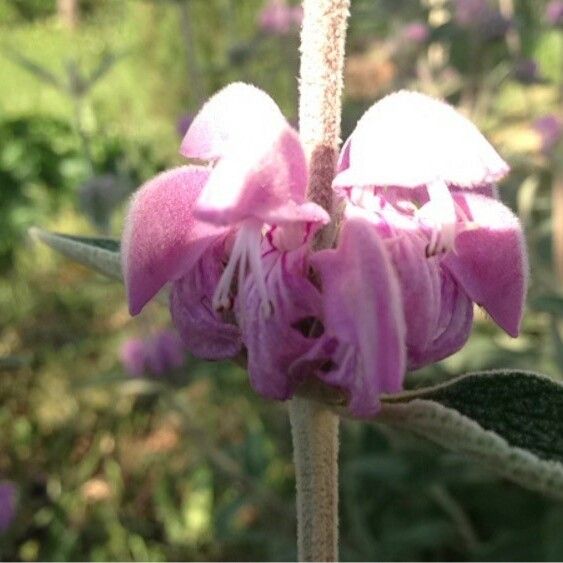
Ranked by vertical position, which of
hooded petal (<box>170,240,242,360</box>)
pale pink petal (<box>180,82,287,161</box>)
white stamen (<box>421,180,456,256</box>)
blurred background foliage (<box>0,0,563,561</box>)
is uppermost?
pale pink petal (<box>180,82,287,161</box>)

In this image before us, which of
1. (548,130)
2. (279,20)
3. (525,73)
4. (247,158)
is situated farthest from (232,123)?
(279,20)

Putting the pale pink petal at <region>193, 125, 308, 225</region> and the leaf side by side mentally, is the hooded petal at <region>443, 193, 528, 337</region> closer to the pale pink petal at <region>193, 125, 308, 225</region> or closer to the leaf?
the pale pink petal at <region>193, 125, 308, 225</region>

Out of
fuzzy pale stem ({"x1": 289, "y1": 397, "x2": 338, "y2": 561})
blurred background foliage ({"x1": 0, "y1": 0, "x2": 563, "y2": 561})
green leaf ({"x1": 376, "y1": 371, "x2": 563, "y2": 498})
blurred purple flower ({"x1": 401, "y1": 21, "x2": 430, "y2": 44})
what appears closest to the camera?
green leaf ({"x1": 376, "y1": 371, "x2": 563, "y2": 498})

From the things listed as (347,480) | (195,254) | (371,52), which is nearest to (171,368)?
(347,480)

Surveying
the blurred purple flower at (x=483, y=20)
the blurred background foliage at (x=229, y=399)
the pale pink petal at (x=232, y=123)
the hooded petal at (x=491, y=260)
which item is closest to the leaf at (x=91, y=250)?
the pale pink petal at (x=232, y=123)

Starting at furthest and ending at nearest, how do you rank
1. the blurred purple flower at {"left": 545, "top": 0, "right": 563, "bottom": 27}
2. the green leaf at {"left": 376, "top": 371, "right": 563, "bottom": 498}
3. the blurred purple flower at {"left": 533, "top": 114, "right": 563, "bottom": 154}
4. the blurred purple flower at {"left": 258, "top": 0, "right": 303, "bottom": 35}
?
the blurred purple flower at {"left": 258, "top": 0, "right": 303, "bottom": 35}
the blurred purple flower at {"left": 545, "top": 0, "right": 563, "bottom": 27}
the blurred purple flower at {"left": 533, "top": 114, "right": 563, "bottom": 154}
the green leaf at {"left": 376, "top": 371, "right": 563, "bottom": 498}

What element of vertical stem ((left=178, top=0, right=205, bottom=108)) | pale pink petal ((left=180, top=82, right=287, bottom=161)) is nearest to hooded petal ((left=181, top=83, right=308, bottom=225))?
pale pink petal ((left=180, top=82, right=287, bottom=161))

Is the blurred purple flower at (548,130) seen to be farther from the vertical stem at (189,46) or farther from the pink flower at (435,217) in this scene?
the pink flower at (435,217)
